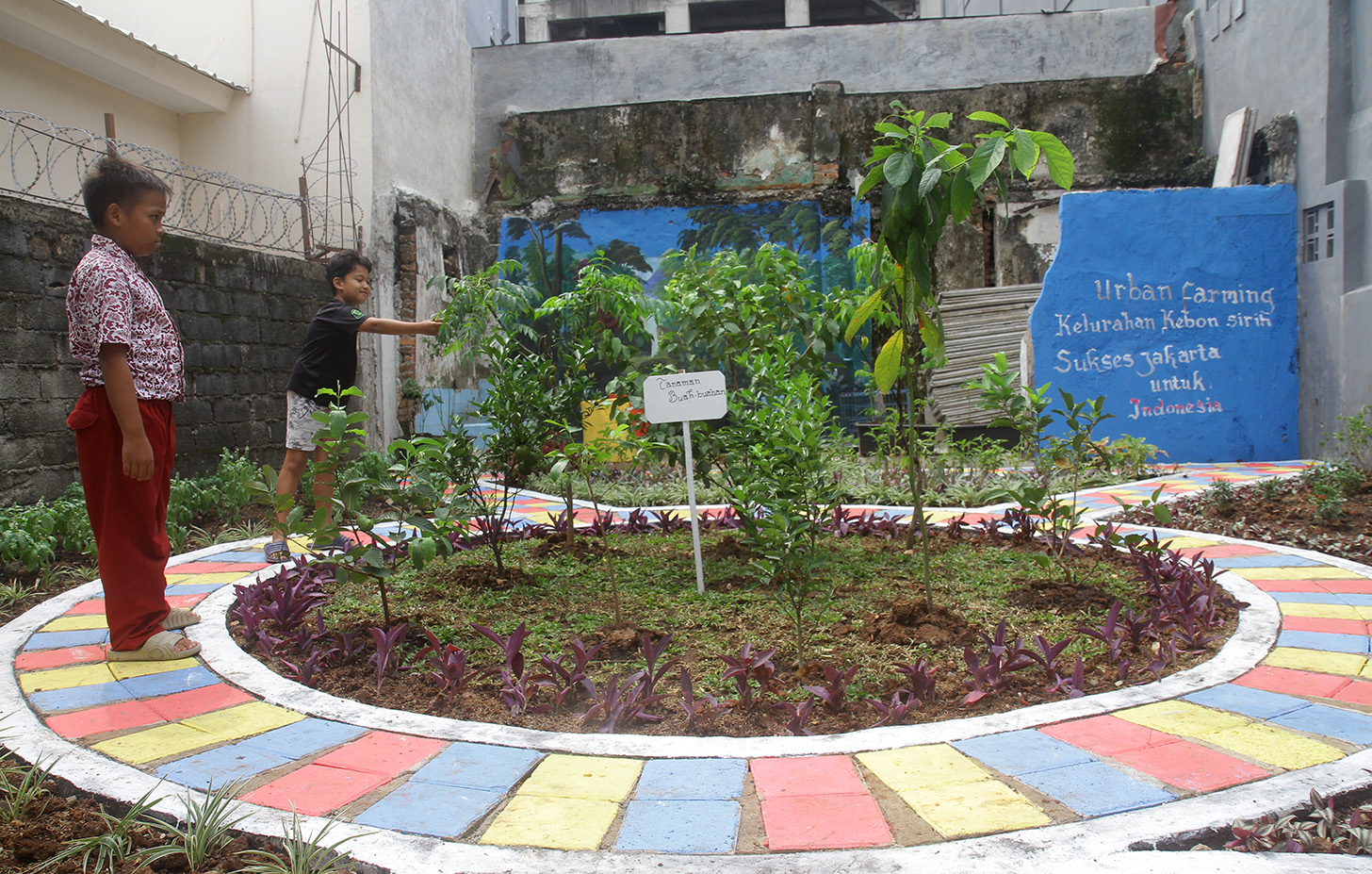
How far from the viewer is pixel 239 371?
6.72m

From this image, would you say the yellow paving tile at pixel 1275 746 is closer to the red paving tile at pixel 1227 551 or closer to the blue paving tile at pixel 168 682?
the red paving tile at pixel 1227 551

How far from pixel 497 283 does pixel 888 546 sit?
2.39m

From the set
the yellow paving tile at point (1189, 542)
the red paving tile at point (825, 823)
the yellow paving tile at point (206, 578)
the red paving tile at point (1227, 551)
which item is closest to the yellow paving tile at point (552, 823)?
the red paving tile at point (825, 823)

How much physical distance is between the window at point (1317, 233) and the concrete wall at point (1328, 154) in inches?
2.7


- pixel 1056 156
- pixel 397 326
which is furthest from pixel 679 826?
pixel 397 326

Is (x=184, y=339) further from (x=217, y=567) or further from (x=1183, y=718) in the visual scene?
(x=1183, y=718)

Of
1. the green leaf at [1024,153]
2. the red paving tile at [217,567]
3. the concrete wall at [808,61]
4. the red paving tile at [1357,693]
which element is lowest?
the red paving tile at [1357,693]

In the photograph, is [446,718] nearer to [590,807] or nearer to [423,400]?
[590,807]

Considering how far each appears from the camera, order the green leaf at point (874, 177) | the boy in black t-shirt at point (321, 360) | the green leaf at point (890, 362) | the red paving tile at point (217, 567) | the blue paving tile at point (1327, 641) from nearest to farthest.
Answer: the green leaf at point (874, 177) < the blue paving tile at point (1327, 641) < the green leaf at point (890, 362) < the red paving tile at point (217, 567) < the boy in black t-shirt at point (321, 360)

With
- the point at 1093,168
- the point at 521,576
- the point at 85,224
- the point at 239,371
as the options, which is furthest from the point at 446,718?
the point at 1093,168

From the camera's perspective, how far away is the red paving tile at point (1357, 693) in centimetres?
233

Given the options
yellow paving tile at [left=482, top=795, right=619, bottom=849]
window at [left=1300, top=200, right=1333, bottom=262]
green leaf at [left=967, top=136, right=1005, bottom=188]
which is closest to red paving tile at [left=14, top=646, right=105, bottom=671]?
yellow paving tile at [left=482, top=795, right=619, bottom=849]

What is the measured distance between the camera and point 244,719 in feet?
7.73

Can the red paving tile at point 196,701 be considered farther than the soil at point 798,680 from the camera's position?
Yes
